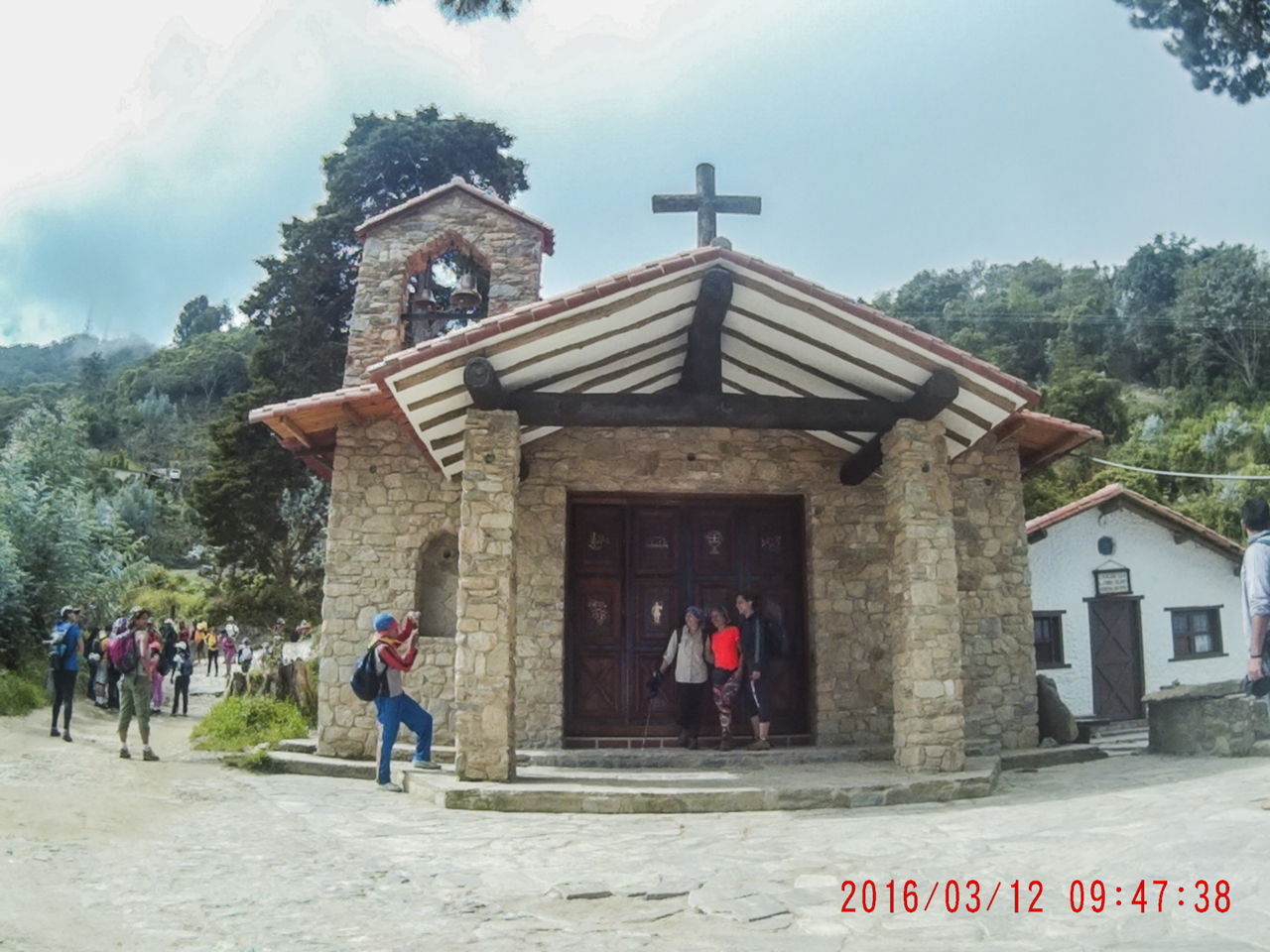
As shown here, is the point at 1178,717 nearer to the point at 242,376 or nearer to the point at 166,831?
the point at 166,831

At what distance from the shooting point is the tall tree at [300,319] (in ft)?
68.0

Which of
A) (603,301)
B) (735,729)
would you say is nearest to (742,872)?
(603,301)

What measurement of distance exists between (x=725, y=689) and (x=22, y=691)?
1057cm

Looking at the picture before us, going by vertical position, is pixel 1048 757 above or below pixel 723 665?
below

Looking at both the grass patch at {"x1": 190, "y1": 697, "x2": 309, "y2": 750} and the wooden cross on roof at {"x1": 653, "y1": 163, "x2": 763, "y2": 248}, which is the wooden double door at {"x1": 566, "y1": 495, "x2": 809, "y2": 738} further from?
the grass patch at {"x1": 190, "y1": 697, "x2": 309, "y2": 750}

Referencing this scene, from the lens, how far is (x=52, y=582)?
16438 millimetres

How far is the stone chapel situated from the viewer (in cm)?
796

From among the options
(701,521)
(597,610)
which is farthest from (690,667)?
(701,521)

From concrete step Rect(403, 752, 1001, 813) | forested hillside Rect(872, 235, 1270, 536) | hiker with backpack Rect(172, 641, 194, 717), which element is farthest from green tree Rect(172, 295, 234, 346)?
concrete step Rect(403, 752, 1001, 813)

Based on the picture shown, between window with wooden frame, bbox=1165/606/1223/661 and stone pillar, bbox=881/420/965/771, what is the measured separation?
10.7m

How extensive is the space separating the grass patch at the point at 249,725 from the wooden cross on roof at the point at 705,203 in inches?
278

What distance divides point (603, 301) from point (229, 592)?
22.2 meters

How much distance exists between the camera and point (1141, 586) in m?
16.0

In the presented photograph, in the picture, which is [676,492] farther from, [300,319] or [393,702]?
[300,319]
